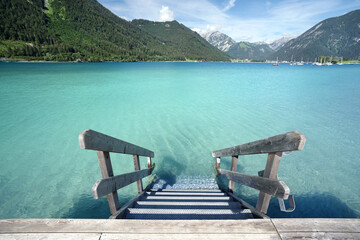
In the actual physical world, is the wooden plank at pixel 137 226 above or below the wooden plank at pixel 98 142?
below

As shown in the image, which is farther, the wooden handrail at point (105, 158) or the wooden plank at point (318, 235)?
the wooden handrail at point (105, 158)

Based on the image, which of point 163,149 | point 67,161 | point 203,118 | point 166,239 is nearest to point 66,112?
point 67,161

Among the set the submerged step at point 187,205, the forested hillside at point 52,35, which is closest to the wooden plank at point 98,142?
the submerged step at point 187,205

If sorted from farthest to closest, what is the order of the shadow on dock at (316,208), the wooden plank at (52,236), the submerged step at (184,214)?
the shadow on dock at (316,208), the submerged step at (184,214), the wooden plank at (52,236)

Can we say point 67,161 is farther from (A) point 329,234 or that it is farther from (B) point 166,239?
(A) point 329,234

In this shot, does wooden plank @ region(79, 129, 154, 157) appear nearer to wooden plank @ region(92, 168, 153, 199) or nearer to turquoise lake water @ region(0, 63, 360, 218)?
wooden plank @ region(92, 168, 153, 199)

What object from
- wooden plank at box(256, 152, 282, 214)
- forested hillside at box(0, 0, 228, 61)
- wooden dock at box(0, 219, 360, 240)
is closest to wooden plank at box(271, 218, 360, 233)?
wooden dock at box(0, 219, 360, 240)

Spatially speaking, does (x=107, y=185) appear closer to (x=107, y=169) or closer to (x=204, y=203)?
(x=107, y=169)

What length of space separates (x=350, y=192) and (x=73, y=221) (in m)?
7.82

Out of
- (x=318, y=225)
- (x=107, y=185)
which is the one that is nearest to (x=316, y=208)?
(x=318, y=225)

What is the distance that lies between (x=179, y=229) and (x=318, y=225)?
1531mm

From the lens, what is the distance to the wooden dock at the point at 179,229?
167 centimetres

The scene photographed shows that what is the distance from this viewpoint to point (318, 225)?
1775 millimetres

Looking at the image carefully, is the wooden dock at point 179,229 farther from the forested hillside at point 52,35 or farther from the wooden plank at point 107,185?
the forested hillside at point 52,35
